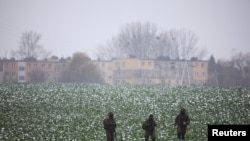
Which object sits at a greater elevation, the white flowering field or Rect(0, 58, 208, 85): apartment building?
Rect(0, 58, 208, 85): apartment building

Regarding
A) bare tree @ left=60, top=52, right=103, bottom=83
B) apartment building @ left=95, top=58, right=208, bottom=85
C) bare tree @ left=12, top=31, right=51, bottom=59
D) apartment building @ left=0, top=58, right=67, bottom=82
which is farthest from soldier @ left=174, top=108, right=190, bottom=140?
bare tree @ left=12, top=31, right=51, bottom=59

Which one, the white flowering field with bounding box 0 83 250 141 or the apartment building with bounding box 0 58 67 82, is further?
the apartment building with bounding box 0 58 67 82

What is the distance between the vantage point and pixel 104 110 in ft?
140

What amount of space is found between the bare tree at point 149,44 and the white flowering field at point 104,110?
11113 cm

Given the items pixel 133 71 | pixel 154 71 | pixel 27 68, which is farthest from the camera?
pixel 27 68

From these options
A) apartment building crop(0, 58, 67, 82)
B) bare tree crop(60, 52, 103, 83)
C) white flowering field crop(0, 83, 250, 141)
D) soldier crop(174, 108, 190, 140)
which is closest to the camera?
soldier crop(174, 108, 190, 140)

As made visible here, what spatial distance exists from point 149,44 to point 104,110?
422 ft

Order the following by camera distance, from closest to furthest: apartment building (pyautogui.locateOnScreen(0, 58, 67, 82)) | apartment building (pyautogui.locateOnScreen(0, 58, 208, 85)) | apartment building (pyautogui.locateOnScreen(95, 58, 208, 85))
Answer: apartment building (pyautogui.locateOnScreen(0, 58, 208, 85)), apartment building (pyautogui.locateOnScreen(95, 58, 208, 85)), apartment building (pyautogui.locateOnScreen(0, 58, 67, 82))

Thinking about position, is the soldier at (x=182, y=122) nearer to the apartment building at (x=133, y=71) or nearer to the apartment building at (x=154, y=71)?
the apartment building at (x=133, y=71)

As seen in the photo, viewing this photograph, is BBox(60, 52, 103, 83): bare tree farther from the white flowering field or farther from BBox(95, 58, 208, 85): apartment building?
the white flowering field

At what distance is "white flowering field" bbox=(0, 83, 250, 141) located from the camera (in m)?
32.7

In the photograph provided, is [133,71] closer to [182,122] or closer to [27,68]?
[27,68]

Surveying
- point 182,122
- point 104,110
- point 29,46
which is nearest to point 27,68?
point 29,46

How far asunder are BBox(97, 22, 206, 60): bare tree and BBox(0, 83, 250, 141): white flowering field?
111131mm
